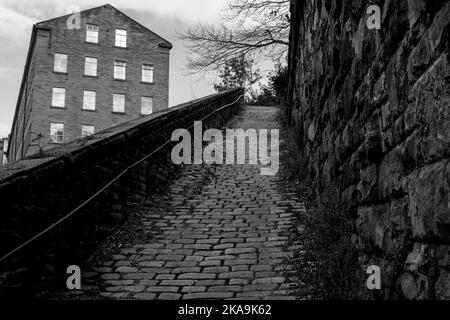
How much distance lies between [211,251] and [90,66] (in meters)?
30.3

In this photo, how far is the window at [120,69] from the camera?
1320 inches

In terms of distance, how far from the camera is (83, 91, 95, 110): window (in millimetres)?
32188

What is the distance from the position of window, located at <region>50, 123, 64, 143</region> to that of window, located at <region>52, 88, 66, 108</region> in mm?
1360

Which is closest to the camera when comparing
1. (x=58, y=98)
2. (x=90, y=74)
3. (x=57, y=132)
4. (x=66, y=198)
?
(x=66, y=198)

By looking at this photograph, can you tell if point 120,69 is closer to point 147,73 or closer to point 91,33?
point 147,73

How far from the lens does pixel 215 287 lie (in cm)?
425

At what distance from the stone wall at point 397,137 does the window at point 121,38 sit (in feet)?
103

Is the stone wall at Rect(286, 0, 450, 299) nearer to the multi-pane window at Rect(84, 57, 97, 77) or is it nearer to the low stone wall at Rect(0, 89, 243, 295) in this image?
the low stone wall at Rect(0, 89, 243, 295)

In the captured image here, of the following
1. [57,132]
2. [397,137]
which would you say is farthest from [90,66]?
[397,137]

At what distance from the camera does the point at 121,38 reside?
3397cm

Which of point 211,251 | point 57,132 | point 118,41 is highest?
point 118,41
